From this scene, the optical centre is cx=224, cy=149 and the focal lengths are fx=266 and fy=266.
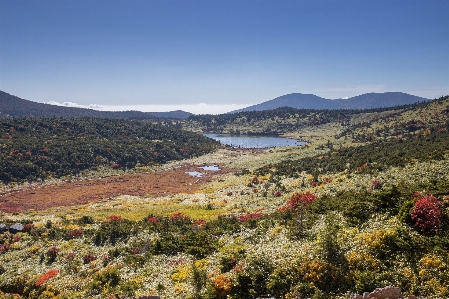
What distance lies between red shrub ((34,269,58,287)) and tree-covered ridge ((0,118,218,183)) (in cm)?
6418

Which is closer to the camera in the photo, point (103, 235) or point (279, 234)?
point (279, 234)

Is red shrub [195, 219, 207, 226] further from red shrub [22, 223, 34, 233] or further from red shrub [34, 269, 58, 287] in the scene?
red shrub [22, 223, 34, 233]

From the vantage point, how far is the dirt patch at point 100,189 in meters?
57.1

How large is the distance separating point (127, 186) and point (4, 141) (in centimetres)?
5850

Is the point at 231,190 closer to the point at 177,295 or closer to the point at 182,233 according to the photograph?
the point at 182,233

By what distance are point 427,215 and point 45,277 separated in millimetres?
30482

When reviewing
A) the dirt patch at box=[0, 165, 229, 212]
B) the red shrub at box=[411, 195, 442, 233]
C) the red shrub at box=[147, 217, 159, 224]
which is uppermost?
the red shrub at box=[411, 195, 442, 233]

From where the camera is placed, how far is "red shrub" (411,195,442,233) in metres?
15.7

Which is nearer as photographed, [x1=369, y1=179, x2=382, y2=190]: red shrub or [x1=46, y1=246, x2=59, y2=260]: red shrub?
[x1=46, y1=246, x2=59, y2=260]: red shrub

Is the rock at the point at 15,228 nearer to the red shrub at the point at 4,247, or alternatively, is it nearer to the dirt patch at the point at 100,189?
the red shrub at the point at 4,247

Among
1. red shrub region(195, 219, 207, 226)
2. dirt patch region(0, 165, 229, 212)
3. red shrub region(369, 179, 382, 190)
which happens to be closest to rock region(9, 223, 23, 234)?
dirt patch region(0, 165, 229, 212)

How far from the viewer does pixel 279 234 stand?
22156 mm

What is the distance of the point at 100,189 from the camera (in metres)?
69.7

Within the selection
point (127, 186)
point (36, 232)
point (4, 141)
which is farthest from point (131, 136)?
point (36, 232)
